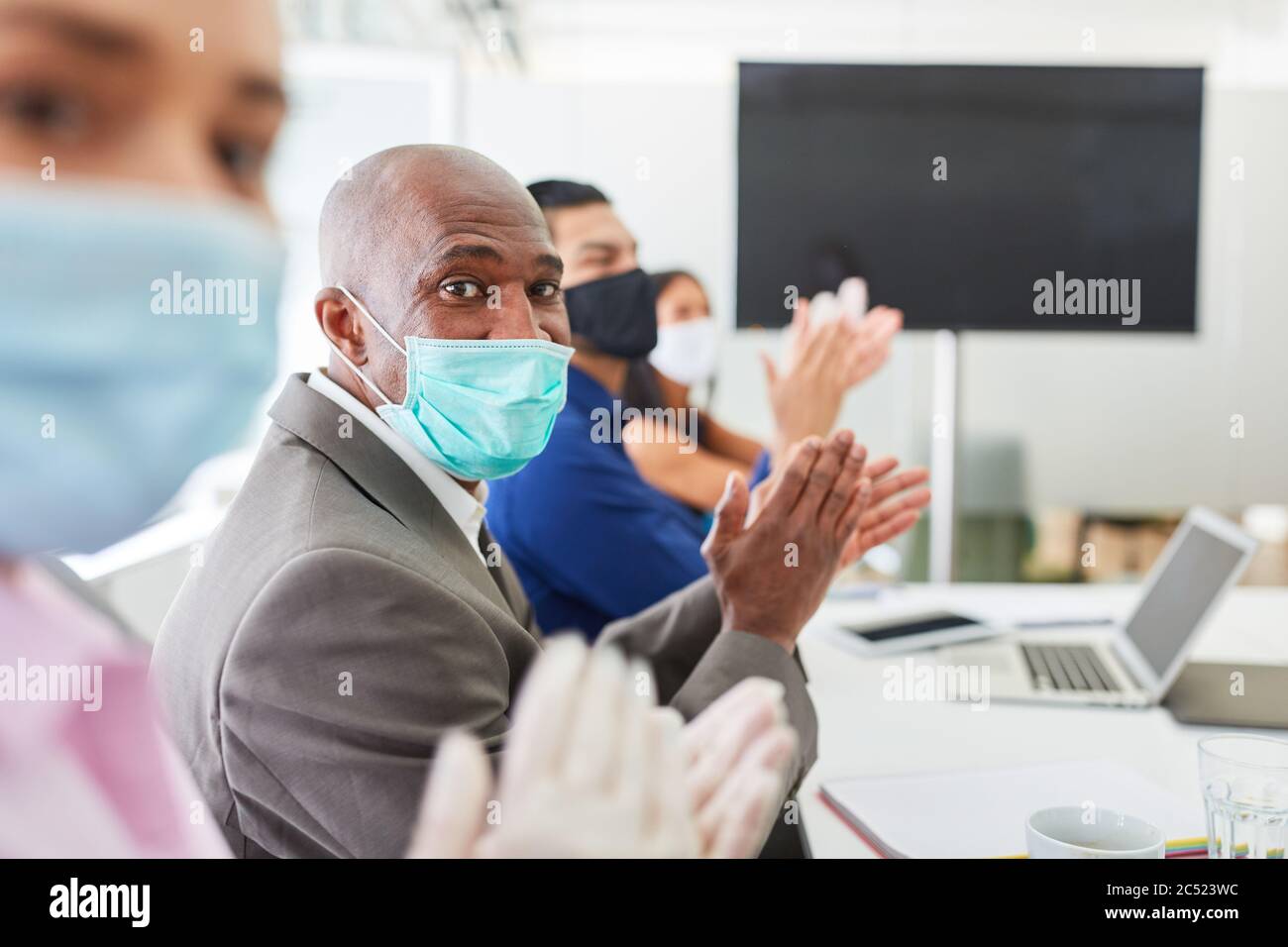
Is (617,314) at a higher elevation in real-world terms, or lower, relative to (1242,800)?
higher

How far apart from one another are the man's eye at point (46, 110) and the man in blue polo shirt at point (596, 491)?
0.43 m

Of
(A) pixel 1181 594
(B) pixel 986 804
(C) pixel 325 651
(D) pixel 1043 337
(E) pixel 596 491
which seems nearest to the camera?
(C) pixel 325 651

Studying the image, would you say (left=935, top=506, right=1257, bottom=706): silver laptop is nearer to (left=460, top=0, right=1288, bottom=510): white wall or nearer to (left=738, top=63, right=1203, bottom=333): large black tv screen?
(left=738, top=63, right=1203, bottom=333): large black tv screen

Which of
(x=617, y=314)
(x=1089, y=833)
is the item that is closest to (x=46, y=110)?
(x=617, y=314)

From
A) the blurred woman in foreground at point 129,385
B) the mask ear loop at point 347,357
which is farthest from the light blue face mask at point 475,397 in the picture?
the blurred woman in foreground at point 129,385

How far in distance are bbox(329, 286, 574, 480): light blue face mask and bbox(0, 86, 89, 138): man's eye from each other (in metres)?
0.32

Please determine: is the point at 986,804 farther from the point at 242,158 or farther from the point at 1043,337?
the point at 1043,337

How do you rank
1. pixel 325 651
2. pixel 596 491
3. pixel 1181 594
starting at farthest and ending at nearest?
pixel 1181 594
pixel 596 491
pixel 325 651

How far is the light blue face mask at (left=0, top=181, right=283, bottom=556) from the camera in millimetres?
332

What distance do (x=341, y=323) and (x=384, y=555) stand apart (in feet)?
0.57

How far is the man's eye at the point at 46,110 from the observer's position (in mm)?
318

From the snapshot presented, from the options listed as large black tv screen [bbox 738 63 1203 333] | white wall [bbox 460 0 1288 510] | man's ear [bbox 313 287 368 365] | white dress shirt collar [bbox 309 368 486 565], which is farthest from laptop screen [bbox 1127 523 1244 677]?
white wall [bbox 460 0 1288 510]

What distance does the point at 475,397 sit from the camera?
0.66 meters
